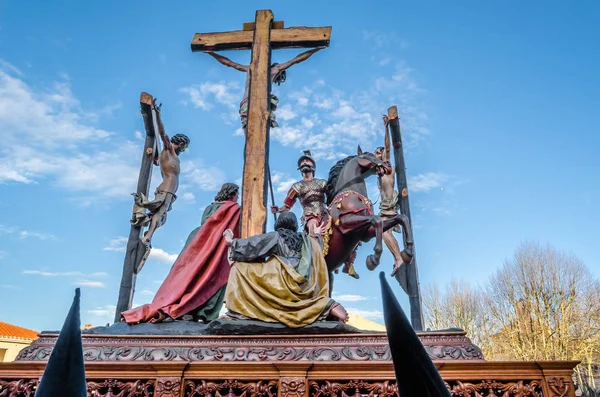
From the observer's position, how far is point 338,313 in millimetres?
3611

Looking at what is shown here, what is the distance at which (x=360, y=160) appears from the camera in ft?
20.1

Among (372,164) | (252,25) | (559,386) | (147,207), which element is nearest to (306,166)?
(372,164)

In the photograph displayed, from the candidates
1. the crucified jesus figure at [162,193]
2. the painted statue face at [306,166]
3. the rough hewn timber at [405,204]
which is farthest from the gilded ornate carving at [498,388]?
the crucified jesus figure at [162,193]

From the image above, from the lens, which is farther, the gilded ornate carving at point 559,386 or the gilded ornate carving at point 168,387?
the gilded ornate carving at point 168,387

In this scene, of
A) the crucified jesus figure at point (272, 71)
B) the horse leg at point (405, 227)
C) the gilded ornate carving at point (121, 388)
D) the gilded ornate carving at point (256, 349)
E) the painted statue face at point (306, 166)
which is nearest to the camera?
the gilded ornate carving at point (121, 388)

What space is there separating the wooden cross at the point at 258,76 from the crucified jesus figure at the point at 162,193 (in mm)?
1449

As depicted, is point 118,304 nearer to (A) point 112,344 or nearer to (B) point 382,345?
(A) point 112,344

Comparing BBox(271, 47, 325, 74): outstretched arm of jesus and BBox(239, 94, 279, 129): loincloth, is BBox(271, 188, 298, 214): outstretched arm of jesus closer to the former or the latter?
BBox(239, 94, 279, 129): loincloth

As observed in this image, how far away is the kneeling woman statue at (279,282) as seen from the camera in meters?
3.55

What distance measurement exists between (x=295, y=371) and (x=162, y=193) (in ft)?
15.5

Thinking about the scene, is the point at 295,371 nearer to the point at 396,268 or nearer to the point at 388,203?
Result: the point at 396,268

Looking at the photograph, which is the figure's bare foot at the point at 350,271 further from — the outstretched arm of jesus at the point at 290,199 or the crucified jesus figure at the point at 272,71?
the crucified jesus figure at the point at 272,71

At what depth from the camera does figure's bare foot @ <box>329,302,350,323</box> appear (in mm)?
3590

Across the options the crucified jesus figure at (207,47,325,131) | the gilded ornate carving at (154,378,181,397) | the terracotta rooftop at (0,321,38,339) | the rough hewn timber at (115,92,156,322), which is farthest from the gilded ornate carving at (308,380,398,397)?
the terracotta rooftop at (0,321,38,339)
